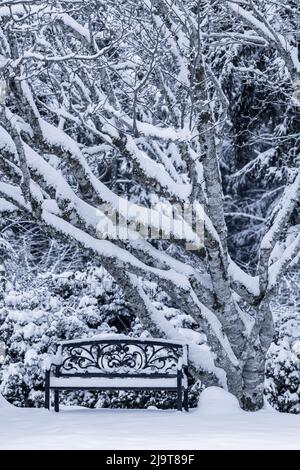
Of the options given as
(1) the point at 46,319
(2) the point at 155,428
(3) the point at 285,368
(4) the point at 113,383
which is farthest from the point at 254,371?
(1) the point at 46,319

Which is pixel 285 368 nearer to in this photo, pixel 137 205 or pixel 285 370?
pixel 285 370

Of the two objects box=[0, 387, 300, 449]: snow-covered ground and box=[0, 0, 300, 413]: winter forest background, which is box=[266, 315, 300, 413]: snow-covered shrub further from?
box=[0, 387, 300, 449]: snow-covered ground

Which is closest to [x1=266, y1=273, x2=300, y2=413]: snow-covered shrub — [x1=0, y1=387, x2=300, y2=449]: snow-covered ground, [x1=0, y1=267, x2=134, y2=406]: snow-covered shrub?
[x1=0, y1=387, x2=300, y2=449]: snow-covered ground

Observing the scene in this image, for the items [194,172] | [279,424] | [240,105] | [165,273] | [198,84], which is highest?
[240,105]

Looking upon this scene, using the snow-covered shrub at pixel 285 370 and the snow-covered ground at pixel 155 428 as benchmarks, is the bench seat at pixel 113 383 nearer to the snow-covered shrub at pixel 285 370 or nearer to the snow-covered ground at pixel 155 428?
the snow-covered ground at pixel 155 428

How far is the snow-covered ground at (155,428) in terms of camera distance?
20.5ft

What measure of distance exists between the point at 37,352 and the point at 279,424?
4.39 meters

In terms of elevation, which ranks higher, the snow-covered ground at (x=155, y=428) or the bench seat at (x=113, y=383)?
the bench seat at (x=113, y=383)

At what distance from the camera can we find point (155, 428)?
7.27 meters

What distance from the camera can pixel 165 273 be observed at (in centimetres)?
883

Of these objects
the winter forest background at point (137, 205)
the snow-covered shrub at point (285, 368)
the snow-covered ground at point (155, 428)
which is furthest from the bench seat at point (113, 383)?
the snow-covered shrub at point (285, 368)
